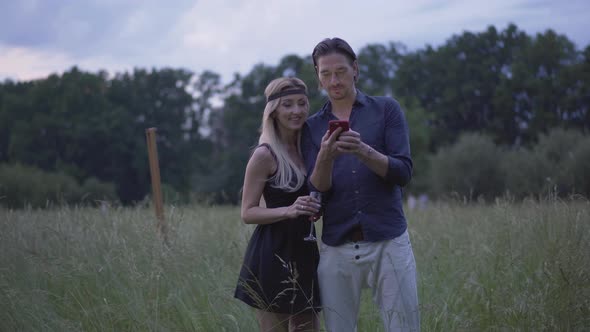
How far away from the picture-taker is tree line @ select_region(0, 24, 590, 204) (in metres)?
43.1

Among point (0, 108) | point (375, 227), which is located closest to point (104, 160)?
point (0, 108)

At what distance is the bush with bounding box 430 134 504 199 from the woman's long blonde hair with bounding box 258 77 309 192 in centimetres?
2992

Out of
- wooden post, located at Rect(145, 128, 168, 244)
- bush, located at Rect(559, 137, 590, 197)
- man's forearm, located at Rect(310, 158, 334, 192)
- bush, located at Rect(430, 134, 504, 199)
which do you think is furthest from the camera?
bush, located at Rect(430, 134, 504, 199)

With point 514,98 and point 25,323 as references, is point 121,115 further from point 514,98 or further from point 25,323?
point 25,323

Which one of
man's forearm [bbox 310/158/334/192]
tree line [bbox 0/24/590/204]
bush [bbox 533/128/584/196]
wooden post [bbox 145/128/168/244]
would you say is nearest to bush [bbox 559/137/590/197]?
bush [bbox 533/128/584/196]

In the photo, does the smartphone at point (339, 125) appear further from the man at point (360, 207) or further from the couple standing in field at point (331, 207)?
the man at point (360, 207)

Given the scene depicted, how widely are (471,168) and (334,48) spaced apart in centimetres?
3194

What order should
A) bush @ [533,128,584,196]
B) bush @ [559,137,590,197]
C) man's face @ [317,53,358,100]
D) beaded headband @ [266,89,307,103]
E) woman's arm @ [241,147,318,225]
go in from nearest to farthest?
man's face @ [317,53,358,100] → woman's arm @ [241,147,318,225] → beaded headband @ [266,89,307,103] → bush @ [559,137,590,197] → bush @ [533,128,584,196]

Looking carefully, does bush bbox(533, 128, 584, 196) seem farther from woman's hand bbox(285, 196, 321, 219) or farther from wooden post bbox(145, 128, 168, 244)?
woman's hand bbox(285, 196, 321, 219)

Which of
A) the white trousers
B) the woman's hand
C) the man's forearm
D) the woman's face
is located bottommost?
the white trousers

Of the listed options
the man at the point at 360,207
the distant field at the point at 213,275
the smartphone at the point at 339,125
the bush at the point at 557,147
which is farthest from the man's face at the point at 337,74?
the bush at the point at 557,147

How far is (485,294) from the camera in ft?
16.5

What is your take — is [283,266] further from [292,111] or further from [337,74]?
[337,74]

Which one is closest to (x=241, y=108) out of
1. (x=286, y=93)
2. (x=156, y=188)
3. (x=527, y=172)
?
(x=527, y=172)
